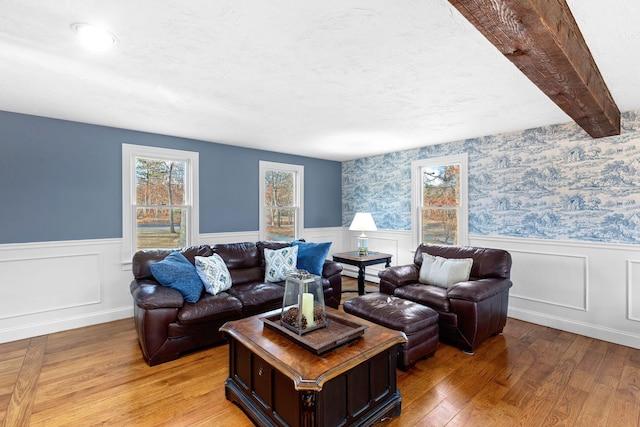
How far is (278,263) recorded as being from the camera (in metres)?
3.84

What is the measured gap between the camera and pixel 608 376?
2.54m

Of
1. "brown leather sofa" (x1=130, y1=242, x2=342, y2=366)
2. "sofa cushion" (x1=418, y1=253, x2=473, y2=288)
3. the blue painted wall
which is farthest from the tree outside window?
"sofa cushion" (x1=418, y1=253, x2=473, y2=288)

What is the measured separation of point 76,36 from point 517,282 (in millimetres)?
4831

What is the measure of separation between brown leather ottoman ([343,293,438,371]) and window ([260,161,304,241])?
103 inches

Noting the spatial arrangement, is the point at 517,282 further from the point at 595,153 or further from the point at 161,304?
the point at 161,304

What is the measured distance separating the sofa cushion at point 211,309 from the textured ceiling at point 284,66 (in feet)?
6.23

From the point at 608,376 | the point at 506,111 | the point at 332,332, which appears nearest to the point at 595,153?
the point at 506,111

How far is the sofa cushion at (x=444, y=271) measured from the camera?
3404mm

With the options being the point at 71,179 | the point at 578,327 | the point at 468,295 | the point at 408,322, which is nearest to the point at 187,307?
the point at 408,322

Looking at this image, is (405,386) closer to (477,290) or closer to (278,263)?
(477,290)

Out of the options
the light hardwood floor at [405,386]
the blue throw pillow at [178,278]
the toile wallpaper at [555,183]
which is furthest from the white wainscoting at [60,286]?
A: the toile wallpaper at [555,183]

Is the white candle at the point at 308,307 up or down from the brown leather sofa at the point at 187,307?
up

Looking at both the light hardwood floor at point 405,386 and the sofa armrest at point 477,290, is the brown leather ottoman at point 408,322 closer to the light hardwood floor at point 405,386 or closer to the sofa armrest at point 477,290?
the light hardwood floor at point 405,386

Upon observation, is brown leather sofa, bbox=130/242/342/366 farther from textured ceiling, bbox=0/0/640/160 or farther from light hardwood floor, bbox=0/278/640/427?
textured ceiling, bbox=0/0/640/160
